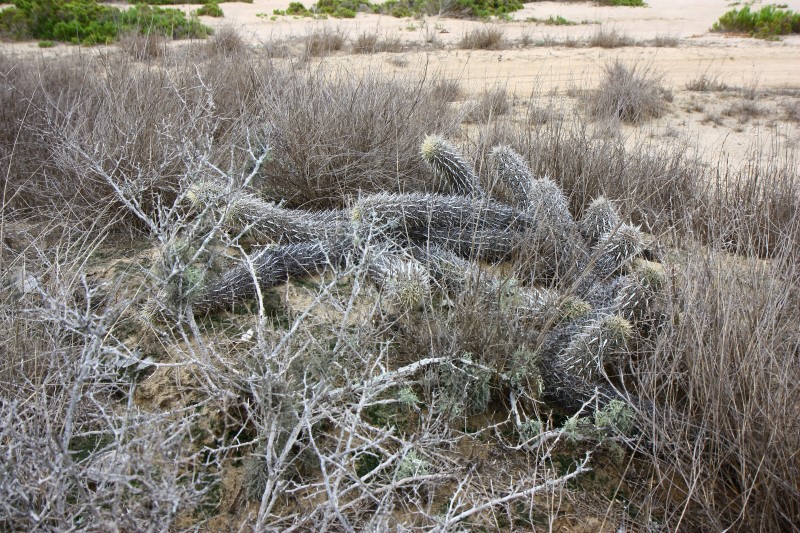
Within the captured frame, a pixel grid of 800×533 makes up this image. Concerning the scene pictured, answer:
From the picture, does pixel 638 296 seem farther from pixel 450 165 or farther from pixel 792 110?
pixel 792 110

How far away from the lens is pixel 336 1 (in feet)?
58.7

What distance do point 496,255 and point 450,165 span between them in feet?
2.11

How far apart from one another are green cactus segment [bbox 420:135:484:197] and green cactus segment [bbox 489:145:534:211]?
0.47 feet

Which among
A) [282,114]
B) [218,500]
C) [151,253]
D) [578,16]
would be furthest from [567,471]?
[578,16]

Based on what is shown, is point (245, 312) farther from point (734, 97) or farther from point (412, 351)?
point (734, 97)

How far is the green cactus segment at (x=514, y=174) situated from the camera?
3.58 meters

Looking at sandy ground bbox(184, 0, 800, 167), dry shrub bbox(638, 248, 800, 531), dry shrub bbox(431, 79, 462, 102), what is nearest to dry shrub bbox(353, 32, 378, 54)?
sandy ground bbox(184, 0, 800, 167)

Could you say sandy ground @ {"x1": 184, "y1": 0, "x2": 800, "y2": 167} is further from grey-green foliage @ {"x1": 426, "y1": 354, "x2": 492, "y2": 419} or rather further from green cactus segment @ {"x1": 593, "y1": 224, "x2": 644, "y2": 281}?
grey-green foliage @ {"x1": 426, "y1": 354, "x2": 492, "y2": 419}

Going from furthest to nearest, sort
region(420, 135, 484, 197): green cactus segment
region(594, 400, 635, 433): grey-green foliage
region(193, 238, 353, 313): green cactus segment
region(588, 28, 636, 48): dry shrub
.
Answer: region(588, 28, 636, 48): dry shrub, region(420, 135, 484, 197): green cactus segment, region(193, 238, 353, 313): green cactus segment, region(594, 400, 635, 433): grey-green foliage

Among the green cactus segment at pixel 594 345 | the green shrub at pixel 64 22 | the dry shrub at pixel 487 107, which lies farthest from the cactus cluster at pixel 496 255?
the green shrub at pixel 64 22

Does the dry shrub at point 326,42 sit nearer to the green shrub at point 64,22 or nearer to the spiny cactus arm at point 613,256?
the green shrub at point 64,22

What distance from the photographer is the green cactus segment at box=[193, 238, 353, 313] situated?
2945 millimetres

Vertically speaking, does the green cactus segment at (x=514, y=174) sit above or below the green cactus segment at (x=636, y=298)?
above

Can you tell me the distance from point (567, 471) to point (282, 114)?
3003 millimetres
